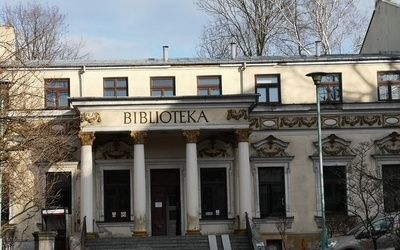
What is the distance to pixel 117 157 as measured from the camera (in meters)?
38.5

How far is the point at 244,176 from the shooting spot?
119 feet

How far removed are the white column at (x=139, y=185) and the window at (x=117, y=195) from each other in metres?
2.26

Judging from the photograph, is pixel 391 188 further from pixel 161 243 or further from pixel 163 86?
pixel 163 86

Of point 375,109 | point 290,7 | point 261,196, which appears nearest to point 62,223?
point 261,196

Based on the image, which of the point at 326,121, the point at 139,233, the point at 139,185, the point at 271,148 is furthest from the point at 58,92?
the point at 326,121

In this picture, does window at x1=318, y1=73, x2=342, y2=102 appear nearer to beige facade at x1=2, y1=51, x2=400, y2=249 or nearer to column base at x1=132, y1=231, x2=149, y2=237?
beige facade at x1=2, y1=51, x2=400, y2=249

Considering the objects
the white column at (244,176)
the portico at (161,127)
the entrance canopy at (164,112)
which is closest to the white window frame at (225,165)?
the portico at (161,127)

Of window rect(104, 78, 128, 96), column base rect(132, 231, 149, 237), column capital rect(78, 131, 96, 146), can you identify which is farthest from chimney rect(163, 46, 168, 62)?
column base rect(132, 231, 149, 237)

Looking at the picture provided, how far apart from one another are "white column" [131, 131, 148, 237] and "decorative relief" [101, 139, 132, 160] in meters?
2.09

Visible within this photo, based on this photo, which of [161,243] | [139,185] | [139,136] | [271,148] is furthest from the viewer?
[271,148]

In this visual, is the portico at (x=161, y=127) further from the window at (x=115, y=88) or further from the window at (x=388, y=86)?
the window at (x=388, y=86)

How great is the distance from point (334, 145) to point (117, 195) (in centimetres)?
1072

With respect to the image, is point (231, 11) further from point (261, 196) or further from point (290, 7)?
point (261, 196)

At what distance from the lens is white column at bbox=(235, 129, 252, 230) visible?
119 feet
